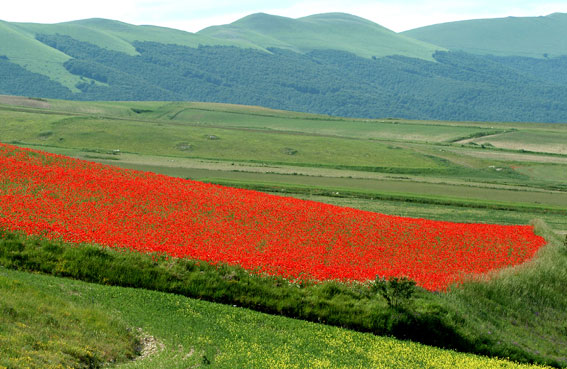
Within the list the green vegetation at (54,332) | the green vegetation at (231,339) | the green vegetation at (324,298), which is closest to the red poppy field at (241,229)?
the green vegetation at (324,298)

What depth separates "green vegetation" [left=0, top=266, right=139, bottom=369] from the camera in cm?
1568

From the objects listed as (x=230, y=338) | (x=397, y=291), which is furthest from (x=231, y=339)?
(x=397, y=291)

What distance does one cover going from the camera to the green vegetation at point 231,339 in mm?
18031

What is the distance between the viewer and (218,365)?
17234 millimetres

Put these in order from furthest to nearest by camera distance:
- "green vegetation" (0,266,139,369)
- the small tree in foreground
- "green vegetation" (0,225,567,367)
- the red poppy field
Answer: the red poppy field
the small tree in foreground
"green vegetation" (0,225,567,367)
"green vegetation" (0,266,139,369)

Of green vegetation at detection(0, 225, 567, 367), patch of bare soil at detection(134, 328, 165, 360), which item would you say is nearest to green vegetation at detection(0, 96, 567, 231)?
green vegetation at detection(0, 225, 567, 367)

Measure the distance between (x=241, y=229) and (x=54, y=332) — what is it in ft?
50.5

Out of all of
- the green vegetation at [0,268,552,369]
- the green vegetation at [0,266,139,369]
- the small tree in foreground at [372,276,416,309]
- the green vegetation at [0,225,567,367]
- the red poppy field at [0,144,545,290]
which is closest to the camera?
the green vegetation at [0,266,139,369]

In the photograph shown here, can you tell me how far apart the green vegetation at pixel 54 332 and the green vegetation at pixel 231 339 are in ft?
1.95

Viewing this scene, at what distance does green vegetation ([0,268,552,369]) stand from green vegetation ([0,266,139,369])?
594mm

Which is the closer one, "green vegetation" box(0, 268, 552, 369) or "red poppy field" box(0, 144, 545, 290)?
"green vegetation" box(0, 268, 552, 369)

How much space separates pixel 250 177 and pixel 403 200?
874 inches

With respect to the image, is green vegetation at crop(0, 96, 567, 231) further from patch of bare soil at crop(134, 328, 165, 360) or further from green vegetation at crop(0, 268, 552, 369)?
patch of bare soil at crop(134, 328, 165, 360)

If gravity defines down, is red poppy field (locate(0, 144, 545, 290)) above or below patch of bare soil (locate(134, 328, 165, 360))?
above
